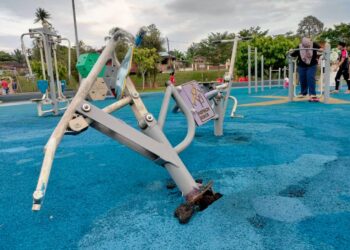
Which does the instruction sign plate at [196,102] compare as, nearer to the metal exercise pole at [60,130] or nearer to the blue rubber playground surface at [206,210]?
the blue rubber playground surface at [206,210]

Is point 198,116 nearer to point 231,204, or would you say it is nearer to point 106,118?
point 231,204

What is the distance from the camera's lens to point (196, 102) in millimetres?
2092

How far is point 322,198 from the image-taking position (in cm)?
166

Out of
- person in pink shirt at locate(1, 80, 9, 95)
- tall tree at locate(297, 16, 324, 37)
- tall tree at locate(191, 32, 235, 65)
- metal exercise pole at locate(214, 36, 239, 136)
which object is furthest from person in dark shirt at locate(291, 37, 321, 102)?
tall tree at locate(297, 16, 324, 37)

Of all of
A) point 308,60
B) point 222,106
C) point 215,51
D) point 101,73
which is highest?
point 215,51

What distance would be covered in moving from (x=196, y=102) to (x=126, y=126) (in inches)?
32.2

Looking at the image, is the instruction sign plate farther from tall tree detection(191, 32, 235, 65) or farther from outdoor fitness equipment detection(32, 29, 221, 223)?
tall tree detection(191, 32, 235, 65)

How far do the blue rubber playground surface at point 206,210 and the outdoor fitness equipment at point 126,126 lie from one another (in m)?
0.12

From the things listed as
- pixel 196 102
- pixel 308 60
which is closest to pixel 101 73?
pixel 196 102

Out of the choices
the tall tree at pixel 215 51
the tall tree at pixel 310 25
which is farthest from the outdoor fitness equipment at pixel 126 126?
the tall tree at pixel 310 25

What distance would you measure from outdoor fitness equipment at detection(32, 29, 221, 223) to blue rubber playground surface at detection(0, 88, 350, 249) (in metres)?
0.12

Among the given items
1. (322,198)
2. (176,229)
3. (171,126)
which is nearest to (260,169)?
(322,198)

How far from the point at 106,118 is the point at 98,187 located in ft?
2.89

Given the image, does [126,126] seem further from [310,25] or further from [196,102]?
[310,25]
